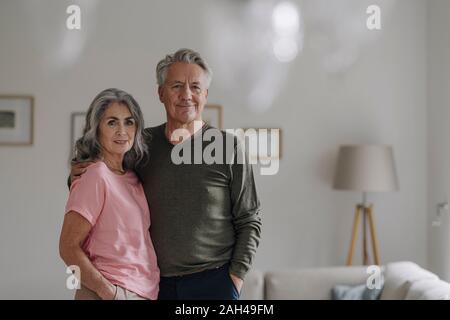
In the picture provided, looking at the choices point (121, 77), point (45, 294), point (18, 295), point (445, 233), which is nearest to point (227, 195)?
point (121, 77)

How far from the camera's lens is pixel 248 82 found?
2.32 m

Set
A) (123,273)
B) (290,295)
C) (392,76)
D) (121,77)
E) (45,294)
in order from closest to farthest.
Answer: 1. (123,273)
2. (121,77)
3. (45,294)
4. (290,295)
5. (392,76)

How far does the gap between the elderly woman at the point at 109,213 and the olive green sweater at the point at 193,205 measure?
0.02 metres

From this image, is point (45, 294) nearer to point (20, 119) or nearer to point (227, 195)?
point (20, 119)

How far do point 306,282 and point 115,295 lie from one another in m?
1.41

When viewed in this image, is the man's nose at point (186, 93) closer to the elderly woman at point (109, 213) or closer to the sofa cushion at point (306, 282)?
Answer: the elderly woman at point (109, 213)

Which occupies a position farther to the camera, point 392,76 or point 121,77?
point 392,76

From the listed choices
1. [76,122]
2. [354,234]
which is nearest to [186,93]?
[76,122]

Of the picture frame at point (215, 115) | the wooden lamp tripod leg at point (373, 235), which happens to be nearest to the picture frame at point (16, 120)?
the picture frame at point (215, 115)

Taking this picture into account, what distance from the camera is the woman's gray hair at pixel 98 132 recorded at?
888 millimetres

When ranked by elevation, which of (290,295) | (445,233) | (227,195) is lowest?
(290,295)

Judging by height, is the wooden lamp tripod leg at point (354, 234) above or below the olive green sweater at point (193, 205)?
below

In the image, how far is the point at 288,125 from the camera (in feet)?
7.71

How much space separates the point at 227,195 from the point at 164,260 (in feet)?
0.49
